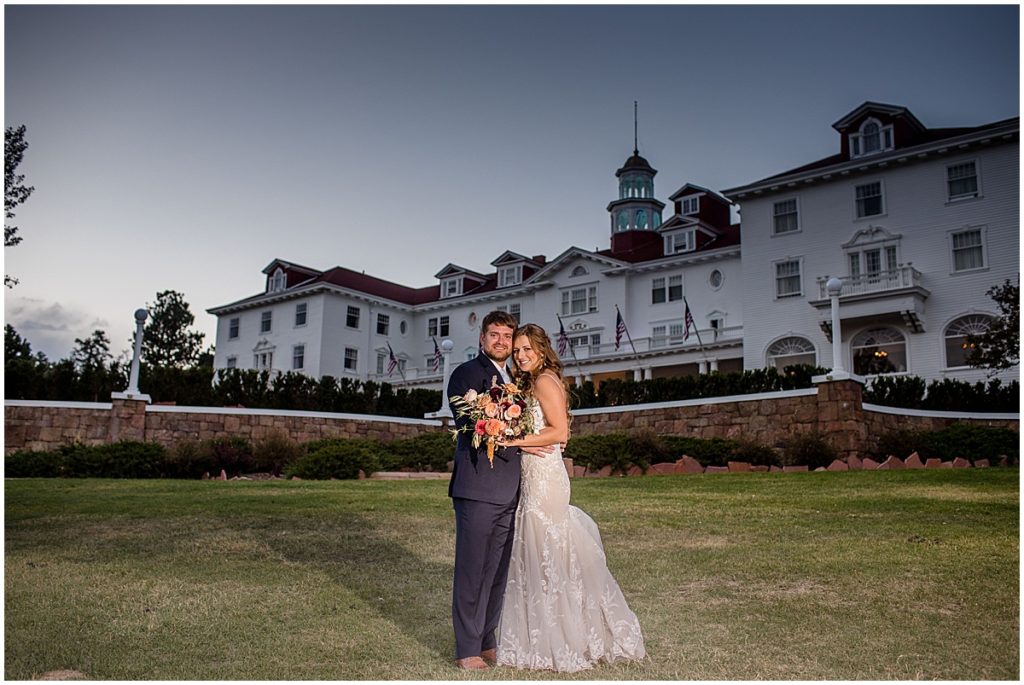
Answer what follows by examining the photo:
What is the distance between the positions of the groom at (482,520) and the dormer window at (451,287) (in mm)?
42404

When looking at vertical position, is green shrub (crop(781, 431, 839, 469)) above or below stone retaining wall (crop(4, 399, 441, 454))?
below

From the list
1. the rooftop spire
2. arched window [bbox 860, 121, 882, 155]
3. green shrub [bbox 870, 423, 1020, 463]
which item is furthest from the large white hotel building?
green shrub [bbox 870, 423, 1020, 463]

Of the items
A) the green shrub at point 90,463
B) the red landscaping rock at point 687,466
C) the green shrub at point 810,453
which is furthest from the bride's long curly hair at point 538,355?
the green shrub at point 90,463

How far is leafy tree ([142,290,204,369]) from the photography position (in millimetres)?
63312

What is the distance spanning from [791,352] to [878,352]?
3.10 metres

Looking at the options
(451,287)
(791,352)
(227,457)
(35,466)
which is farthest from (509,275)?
(35,466)

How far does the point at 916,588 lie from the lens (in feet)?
21.9

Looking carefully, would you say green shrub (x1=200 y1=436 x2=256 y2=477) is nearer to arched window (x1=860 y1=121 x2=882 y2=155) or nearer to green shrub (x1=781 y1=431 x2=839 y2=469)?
green shrub (x1=781 y1=431 x2=839 y2=469)

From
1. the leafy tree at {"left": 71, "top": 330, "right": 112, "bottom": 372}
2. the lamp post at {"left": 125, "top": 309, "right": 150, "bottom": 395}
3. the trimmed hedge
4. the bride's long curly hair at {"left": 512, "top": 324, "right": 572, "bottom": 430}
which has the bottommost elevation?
the bride's long curly hair at {"left": 512, "top": 324, "right": 572, "bottom": 430}

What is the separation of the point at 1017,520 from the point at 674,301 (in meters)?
28.6

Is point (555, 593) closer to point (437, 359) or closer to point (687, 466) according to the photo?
point (687, 466)

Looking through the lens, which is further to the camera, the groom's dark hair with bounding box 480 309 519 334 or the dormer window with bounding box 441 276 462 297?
the dormer window with bounding box 441 276 462 297

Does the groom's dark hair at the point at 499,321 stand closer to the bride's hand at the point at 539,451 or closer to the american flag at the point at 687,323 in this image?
the bride's hand at the point at 539,451

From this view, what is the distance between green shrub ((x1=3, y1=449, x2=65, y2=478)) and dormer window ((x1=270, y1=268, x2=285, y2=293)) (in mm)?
29703
